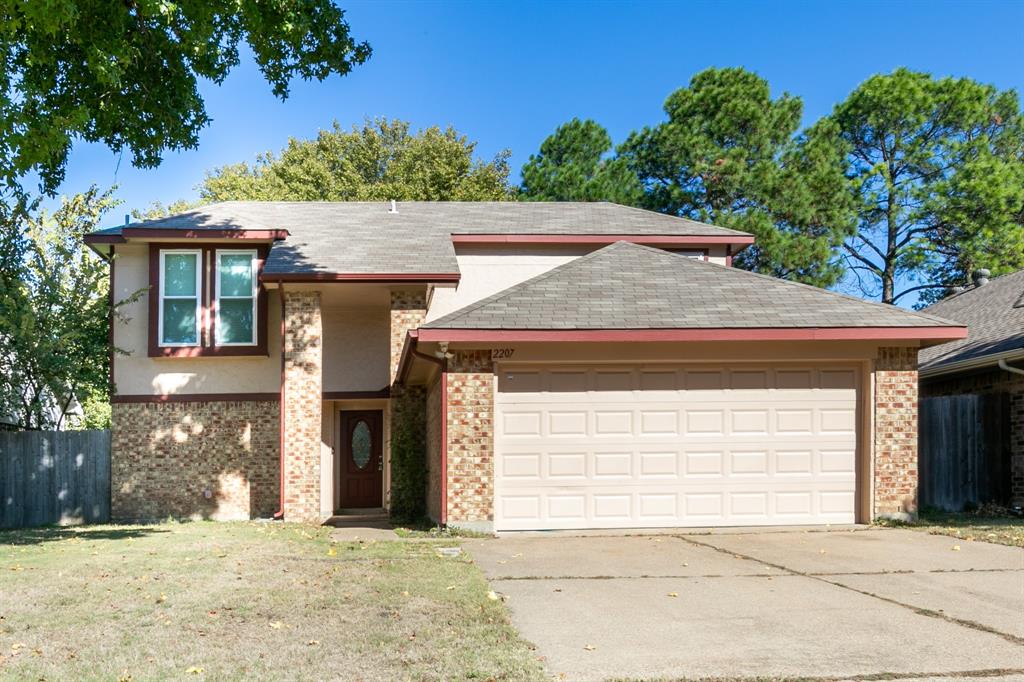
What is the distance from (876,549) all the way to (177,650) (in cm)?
775

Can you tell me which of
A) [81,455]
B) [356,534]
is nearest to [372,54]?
[356,534]

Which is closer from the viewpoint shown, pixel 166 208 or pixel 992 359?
pixel 992 359

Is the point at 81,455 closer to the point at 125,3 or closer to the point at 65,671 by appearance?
the point at 125,3

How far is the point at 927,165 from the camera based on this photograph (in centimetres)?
3534

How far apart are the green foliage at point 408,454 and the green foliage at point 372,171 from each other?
19.8 m

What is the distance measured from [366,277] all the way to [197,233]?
3.35m

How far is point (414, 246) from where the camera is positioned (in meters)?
17.4

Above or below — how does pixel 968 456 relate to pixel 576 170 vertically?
below

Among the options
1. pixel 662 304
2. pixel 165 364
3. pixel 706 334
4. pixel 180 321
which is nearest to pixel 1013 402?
pixel 706 334

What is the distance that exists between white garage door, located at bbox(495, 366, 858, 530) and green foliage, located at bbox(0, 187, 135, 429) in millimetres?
9316

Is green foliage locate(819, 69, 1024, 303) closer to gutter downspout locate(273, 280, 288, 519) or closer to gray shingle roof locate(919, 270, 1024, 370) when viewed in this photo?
gray shingle roof locate(919, 270, 1024, 370)

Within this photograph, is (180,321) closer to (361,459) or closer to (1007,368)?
(361,459)

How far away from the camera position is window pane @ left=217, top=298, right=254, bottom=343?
16.8 meters

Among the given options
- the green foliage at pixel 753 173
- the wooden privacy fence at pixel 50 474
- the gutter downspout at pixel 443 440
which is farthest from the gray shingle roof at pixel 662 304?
the green foliage at pixel 753 173
